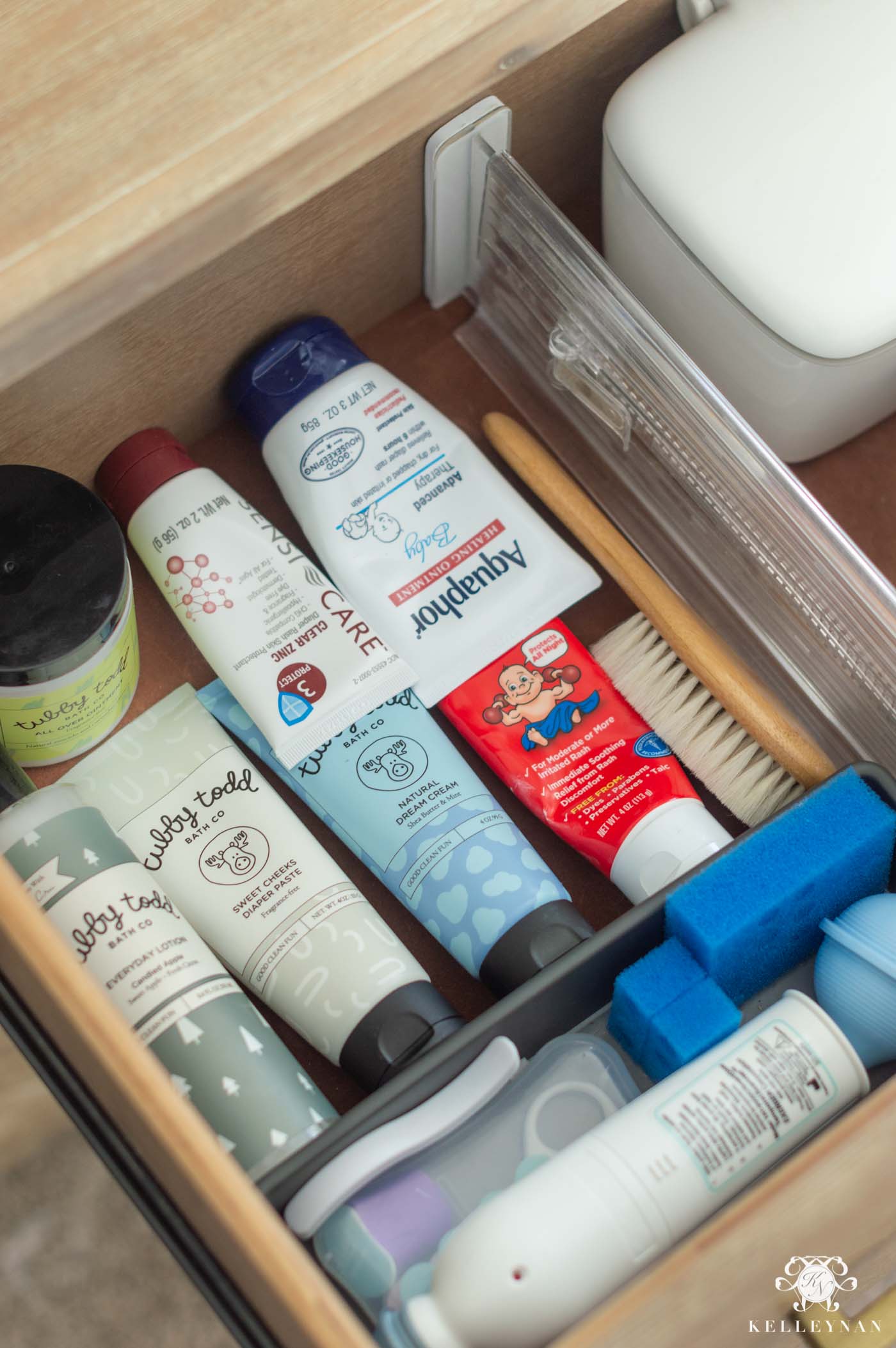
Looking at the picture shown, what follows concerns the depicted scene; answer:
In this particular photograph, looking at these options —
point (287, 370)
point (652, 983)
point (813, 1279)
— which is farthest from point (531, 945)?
point (287, 370)

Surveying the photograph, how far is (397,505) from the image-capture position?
0.56 metres

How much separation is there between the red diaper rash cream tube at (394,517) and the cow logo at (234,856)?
0.10 metres

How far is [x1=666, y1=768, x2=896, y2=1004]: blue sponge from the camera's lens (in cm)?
44

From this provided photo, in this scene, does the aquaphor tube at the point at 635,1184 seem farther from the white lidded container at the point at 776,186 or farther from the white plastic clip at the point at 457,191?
the white plastic clip at the point at 457,191

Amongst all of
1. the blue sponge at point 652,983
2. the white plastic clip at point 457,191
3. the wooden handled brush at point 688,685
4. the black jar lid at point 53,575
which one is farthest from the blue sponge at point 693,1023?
the white plastic clip at point 457,191

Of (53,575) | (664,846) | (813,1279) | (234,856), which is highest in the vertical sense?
(53,575)

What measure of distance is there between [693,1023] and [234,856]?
19cm

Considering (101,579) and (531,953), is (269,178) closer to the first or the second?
(101,579)

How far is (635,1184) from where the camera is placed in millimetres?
384

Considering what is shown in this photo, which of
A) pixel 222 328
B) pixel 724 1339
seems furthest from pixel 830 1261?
pixel 222 328

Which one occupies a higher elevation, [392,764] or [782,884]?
[392,764]

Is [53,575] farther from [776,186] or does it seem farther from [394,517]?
[776,186]

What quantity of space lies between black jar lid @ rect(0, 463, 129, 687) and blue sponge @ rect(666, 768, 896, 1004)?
227mm

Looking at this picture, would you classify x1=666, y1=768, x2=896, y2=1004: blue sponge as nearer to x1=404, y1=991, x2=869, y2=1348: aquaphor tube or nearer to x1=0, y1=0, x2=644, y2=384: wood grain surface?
x1=404, y1=991, x2=869, y2=1348: aquaphor tube
